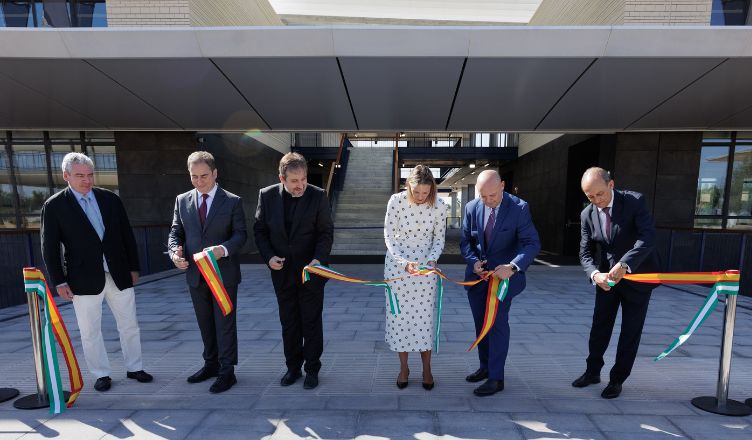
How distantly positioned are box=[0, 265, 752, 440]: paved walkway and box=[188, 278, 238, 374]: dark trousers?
280 millimetres

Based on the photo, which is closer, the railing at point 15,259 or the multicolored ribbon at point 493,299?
the multicolored ribbon at point 493,299

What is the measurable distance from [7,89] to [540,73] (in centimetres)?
995

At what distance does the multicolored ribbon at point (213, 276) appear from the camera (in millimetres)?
2617

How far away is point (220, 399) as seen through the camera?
270cm

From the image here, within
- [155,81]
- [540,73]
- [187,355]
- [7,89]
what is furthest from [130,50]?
[540,73]

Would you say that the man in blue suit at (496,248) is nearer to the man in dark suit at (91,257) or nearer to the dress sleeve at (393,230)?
the dress sleeve at (393,230)

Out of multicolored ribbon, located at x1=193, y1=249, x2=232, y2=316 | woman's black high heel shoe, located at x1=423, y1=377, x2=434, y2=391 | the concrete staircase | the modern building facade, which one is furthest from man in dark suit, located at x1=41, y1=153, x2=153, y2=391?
the concrete staircase

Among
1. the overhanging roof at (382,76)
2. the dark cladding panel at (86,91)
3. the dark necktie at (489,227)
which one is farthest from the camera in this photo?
the dark cladding panel at (86,91)

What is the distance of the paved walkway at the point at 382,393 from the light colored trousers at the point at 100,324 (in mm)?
209

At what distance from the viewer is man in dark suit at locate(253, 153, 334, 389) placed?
269 centimetres

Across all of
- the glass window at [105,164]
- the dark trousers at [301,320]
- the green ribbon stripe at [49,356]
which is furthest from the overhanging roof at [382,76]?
the green ribbon stripe at [49,356]

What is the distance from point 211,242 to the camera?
2.75 m

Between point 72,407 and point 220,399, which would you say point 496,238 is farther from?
point 72,407

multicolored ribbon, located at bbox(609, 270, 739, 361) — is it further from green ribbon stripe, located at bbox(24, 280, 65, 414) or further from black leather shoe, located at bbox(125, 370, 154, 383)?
green ribbon stripe, located at bbox(24, 280, 65, 414)
